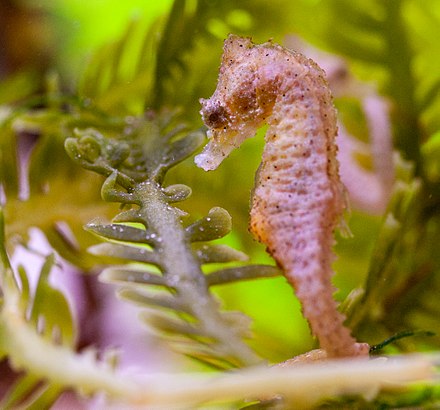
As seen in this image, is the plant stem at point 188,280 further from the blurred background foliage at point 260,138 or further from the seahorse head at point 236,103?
the blurred background foliage at point 260,138

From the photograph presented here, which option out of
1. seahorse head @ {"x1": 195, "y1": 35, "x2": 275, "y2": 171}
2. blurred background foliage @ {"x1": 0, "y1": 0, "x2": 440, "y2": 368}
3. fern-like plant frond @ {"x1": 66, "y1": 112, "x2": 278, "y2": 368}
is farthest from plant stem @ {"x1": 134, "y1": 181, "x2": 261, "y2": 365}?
blurred background foliage @ {"x1": 0, "y1": 0, "x2": 440, "y2": 368}

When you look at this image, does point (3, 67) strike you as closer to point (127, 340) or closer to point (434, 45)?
point (127, 340)

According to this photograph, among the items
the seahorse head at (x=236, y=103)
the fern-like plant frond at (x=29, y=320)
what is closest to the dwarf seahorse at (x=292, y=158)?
the seahorse head at (x=236, y=103)

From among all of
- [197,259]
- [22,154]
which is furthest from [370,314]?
[22,154]

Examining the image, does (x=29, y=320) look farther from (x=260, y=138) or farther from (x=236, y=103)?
(x=260, y=138)

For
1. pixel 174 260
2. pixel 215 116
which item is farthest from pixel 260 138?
pixel 174 260

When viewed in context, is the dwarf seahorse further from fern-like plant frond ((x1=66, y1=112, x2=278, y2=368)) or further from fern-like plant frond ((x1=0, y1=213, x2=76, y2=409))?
fern-like plant frond ((x1=0, y1=213, x2=76, y2=409))

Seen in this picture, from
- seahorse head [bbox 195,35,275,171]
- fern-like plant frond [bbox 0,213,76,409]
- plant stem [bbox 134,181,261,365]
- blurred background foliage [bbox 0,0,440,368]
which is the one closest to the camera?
fern-like plant frond [bbox 0,213,76,409]

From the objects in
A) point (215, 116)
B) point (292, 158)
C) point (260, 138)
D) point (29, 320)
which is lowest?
point (29, 320)
